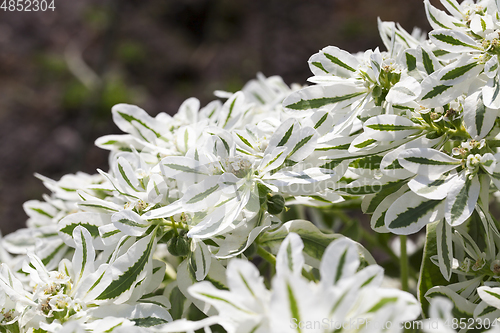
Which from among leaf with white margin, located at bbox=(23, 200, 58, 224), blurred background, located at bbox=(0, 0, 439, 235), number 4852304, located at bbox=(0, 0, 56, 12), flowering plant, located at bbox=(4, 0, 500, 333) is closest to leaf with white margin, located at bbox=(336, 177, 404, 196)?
flowering plant, located at bbox=(4, 0, 500, 333)

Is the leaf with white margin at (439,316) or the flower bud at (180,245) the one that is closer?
the leaf with white margin at (439,316)

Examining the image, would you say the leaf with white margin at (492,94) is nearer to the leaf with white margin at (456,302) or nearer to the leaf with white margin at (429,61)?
the leaf with white margin at (429,61)

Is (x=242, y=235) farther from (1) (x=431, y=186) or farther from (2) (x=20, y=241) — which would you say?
(2) (x=20, y=241)

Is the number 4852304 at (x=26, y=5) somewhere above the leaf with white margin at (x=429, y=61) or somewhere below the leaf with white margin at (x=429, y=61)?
above

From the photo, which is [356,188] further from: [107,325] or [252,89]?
[252,89]

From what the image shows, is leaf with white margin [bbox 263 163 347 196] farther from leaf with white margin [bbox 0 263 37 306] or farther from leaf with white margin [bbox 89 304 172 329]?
leaf with white margin [bbox 0 263 37 306]

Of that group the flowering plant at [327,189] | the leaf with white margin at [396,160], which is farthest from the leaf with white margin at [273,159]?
the leaf with white margin at [396,160]
